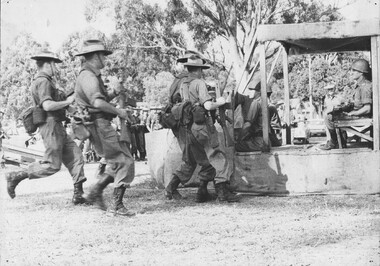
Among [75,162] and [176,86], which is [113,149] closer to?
[75,162]

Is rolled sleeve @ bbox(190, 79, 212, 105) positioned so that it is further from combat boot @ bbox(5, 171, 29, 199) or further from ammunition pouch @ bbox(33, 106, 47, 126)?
combat boot @ bbox(5, 171, 29, 199)

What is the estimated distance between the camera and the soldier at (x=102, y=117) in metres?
6.41

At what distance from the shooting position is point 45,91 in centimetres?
717

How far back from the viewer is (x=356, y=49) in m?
10.2

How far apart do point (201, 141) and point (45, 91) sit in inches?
83.7

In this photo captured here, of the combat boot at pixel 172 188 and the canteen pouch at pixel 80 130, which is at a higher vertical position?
the canteen pouch at pixel 80 130

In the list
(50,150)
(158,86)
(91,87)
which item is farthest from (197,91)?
(158,86)

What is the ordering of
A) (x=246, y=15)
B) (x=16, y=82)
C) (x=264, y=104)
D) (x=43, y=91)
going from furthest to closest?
1. (x=16, y=82)
2. (x=246, y=15)
3. (x=264, y=104)
4. (x=43, y=91)

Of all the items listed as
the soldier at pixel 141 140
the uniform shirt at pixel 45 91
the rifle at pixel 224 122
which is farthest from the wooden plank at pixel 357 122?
the soldier at pixel 141 140

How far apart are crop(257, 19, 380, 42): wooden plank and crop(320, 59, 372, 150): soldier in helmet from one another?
85 cm

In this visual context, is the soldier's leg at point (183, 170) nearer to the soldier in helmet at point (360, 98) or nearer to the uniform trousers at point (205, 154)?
the uniform trousers at point (205, 154)

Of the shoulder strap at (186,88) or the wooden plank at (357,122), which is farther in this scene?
the wooden plank at (357,122)

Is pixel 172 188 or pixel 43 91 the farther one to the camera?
pixel 172 188

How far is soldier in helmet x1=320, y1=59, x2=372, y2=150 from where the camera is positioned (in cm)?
790
